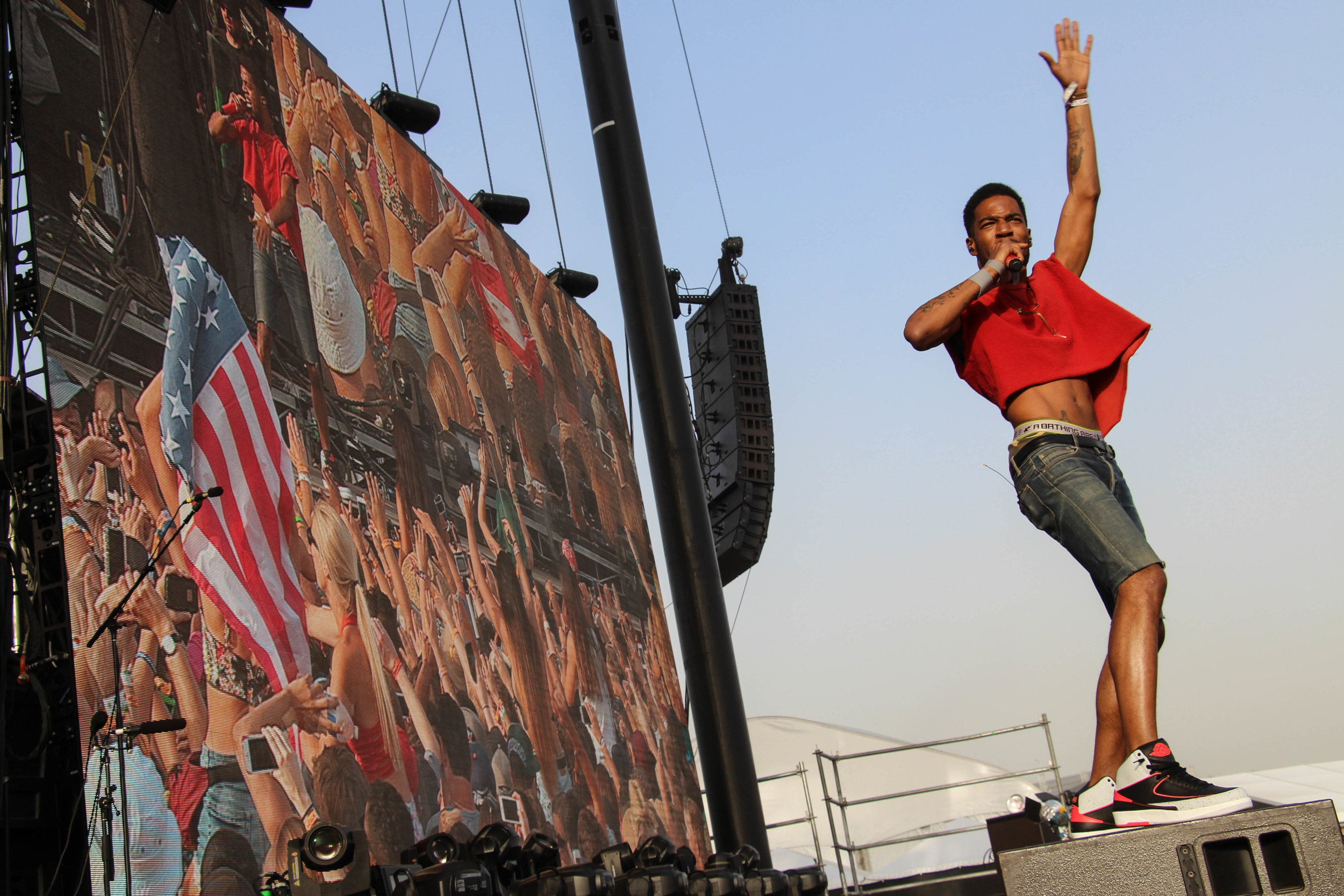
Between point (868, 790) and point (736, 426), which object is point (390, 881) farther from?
point (868, 790)

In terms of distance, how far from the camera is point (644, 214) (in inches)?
344

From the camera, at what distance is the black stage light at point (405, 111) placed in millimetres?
7027

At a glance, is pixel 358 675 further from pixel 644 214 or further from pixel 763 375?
pixel 763 375

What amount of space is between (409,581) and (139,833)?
2073 millimetres

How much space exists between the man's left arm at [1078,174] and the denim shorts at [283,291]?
11.7ft

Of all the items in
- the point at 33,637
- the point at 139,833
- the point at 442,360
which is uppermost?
the point at 442,360

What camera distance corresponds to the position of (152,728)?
11.3 feet

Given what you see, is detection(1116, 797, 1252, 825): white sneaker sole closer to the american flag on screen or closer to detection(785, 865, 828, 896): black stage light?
the american flag on screen

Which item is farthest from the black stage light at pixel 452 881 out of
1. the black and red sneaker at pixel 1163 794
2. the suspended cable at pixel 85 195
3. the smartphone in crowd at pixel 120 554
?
the black and red sneaker at pixel 1163 794

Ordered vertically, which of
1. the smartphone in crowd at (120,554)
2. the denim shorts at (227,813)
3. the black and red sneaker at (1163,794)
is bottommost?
the black and red sneaker at (1163,794)

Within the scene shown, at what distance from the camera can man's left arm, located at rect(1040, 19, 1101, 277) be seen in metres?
2.36

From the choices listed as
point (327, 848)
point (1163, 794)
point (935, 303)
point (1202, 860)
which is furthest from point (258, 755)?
point (1202, 860)

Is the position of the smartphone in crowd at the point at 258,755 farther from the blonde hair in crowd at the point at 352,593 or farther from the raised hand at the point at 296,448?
the raised hand at the point at 296,448

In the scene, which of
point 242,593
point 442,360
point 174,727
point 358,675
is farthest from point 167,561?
point 442,360
